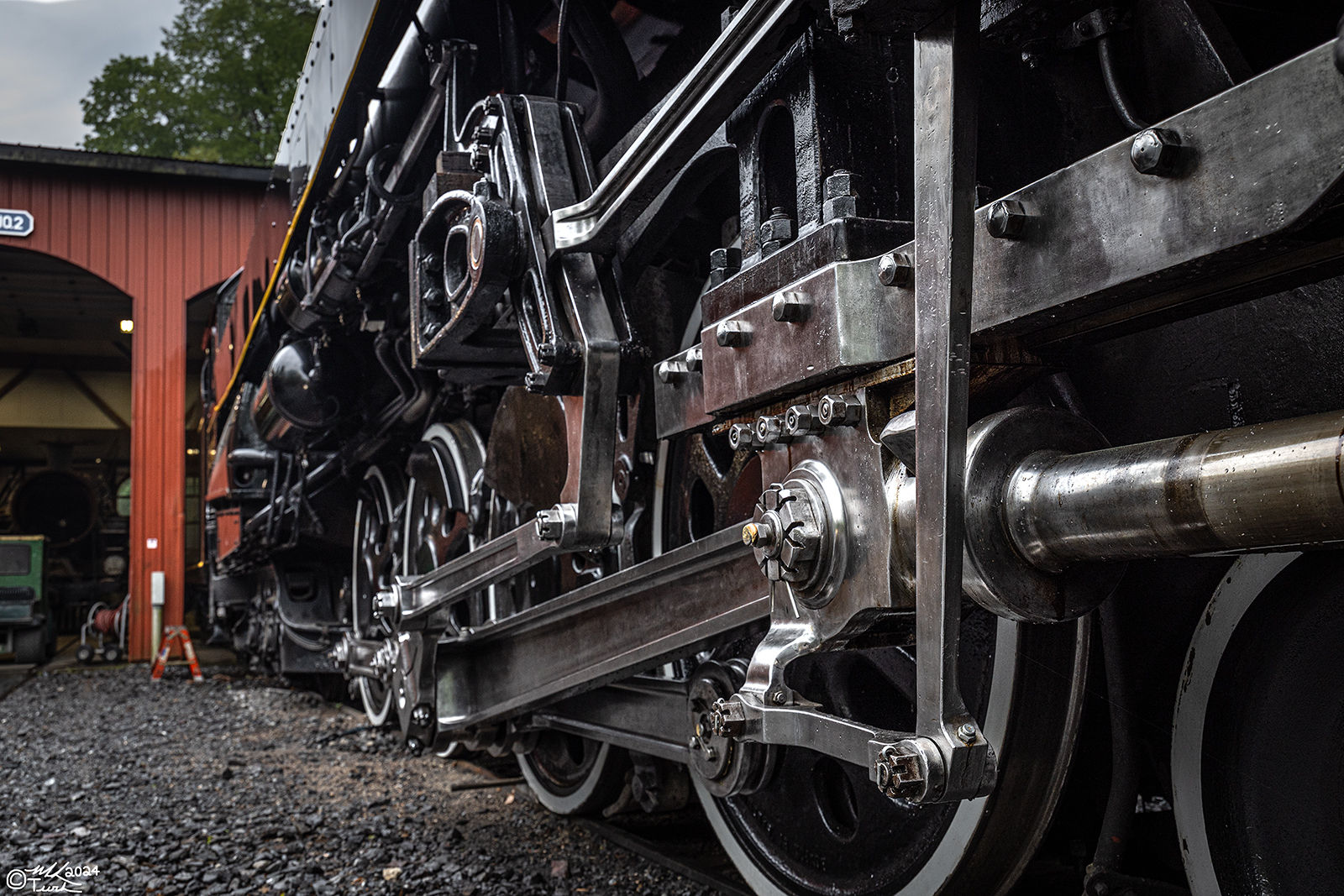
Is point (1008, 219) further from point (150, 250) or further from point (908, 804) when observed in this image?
point (150, 250)

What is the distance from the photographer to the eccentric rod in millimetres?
715

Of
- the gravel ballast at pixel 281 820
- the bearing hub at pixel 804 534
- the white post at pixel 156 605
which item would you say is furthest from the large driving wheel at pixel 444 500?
the white post at pixel 156 605

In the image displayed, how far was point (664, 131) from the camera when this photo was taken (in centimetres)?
140

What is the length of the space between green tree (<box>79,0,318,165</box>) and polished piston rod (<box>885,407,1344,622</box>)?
20984 millimetres

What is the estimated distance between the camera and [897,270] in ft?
3.29

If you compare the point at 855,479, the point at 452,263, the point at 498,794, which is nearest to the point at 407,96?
the point at 452,263

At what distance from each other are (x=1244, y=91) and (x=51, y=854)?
2.94 meters

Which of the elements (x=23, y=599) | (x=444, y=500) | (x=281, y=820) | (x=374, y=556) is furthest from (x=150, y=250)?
(x=281, y=820)

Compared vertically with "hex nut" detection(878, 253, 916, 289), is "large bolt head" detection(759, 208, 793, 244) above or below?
above

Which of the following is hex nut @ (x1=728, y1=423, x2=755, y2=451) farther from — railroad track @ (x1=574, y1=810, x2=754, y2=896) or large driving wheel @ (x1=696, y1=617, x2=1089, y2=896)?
railroad track @ (x1=574, y1=810, x2=754, y2=896)

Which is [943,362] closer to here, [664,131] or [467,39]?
[664,131]

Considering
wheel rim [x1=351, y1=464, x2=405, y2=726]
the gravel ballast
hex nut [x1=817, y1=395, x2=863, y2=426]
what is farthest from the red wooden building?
hex nut [x1=817, y1=395, x2=863, y2=426]

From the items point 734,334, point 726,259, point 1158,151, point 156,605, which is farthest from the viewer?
point 156,605

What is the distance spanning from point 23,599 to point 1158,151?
11.8 metres
